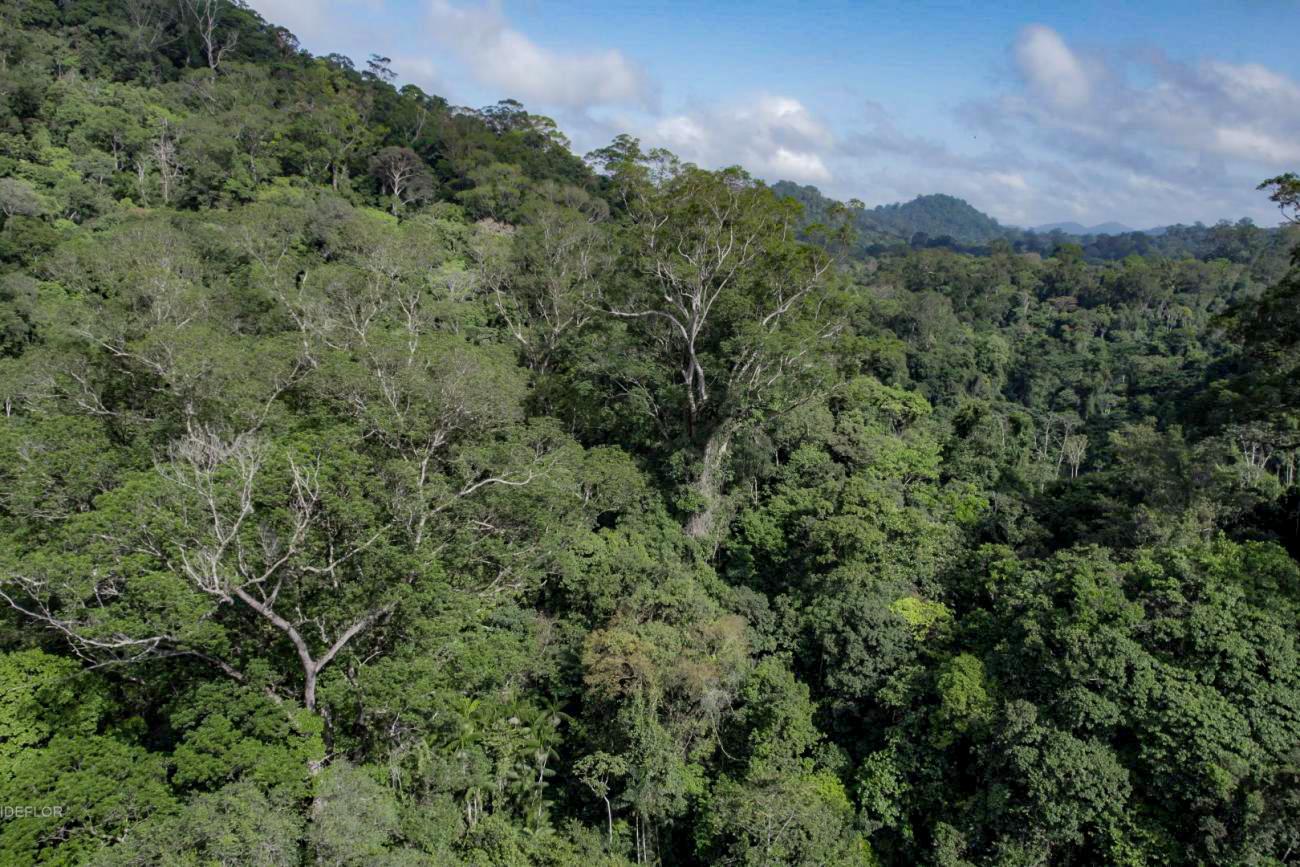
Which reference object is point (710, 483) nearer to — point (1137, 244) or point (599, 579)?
point (599, 579)

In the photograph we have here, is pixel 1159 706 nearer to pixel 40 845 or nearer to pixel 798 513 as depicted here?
pixel 798 513

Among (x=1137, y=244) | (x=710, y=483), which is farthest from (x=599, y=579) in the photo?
(x=1137, y=244)

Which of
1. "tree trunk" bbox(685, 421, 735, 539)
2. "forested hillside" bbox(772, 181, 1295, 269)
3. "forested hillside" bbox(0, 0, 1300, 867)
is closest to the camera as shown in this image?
"forested hillside" bbox(0, 0, 1300, 867)

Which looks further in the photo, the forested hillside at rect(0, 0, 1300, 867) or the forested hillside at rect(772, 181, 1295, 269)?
the forested hillside at rect(772, 181, 1295, 269)

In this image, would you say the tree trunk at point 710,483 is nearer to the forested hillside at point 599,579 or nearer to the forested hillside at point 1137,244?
the forested hillside at point 599,579

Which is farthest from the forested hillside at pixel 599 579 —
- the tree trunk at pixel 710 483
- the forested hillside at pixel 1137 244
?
the forested hillside at pixel 1137 244

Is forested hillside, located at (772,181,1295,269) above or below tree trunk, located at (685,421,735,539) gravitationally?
above

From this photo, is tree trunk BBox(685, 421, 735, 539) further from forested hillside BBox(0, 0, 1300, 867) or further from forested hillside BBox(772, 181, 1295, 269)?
forested hillside BBox(772, 181, 1295, 269)

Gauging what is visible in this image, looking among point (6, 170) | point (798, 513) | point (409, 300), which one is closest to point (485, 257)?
point (409, 300)

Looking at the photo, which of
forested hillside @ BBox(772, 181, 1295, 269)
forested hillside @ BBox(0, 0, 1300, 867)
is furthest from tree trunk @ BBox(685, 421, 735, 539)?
forested hillside @ BBox(772, 181, 1295, 269)
